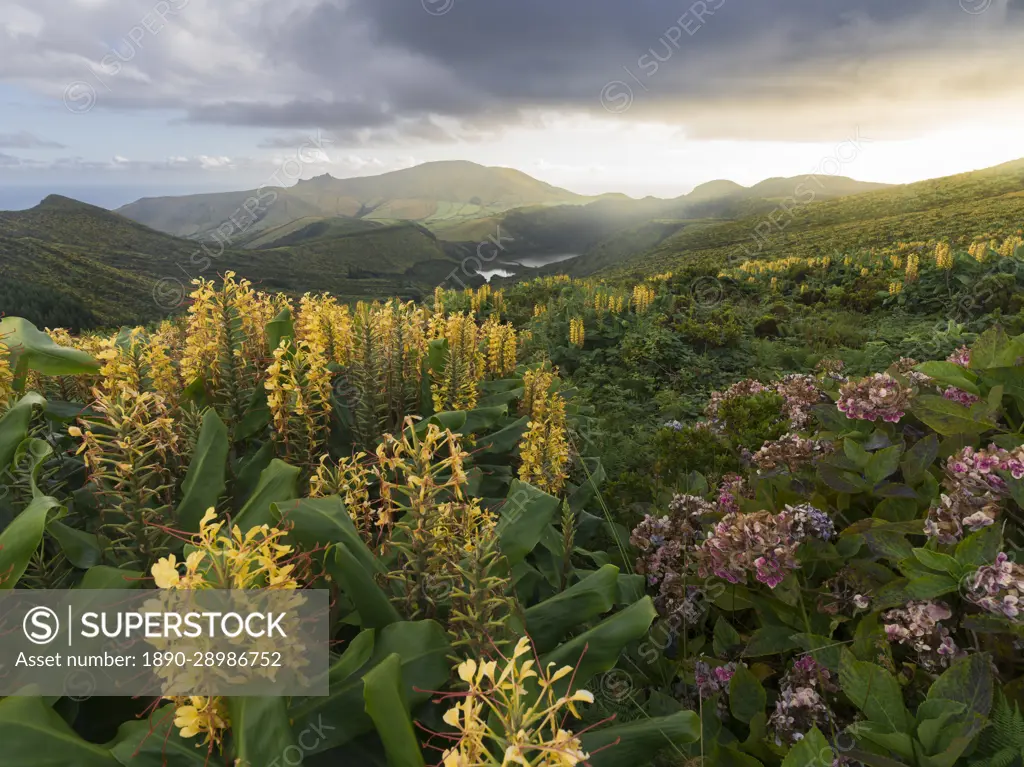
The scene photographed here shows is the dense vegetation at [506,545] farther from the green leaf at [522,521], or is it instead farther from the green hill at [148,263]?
the green hill at [148,263]

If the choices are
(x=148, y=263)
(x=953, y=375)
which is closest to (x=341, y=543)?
(x=953, y=375)

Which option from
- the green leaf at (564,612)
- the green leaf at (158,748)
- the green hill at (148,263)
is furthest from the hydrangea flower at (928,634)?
the green hill at (148,263)

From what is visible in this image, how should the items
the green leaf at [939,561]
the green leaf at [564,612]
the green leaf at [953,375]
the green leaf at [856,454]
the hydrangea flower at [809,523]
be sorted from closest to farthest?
the green leaf at [939,561]
the green leaf at [564,612]
the hydrangea flower at [809,523]
the green leaf at [856,454]
the green leaf at [953,375]

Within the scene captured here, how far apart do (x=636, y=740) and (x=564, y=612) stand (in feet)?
1.60

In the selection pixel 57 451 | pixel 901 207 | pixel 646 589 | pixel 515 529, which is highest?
pixel 901 207

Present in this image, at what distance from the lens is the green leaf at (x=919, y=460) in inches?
99.2

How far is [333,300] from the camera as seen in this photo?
4.35 m

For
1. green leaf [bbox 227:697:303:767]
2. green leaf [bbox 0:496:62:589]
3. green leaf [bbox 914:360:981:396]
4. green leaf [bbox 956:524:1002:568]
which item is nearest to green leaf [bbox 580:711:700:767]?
green leaf [bbox 227:697:303:767]

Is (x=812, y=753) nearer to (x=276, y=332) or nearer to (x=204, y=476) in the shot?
(x=204, y=476)

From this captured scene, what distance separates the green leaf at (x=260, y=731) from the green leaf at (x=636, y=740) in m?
0.93

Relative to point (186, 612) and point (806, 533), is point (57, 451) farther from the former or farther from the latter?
point (806, 533)

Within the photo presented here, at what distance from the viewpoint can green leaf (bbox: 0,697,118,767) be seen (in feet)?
4.30

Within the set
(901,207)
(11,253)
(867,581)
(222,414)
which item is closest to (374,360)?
(222,414)

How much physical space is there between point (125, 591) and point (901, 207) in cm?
8440
